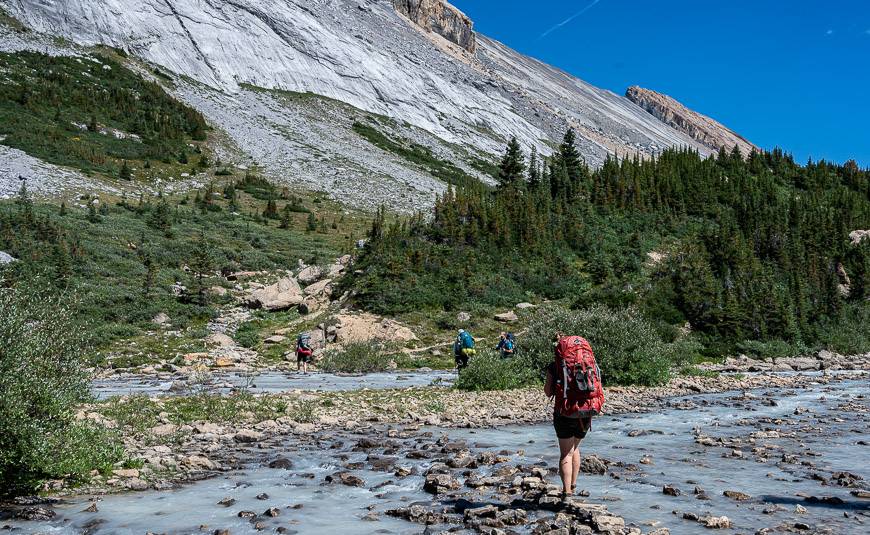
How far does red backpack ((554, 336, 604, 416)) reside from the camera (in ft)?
24.7

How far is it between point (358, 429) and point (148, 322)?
65.9ft

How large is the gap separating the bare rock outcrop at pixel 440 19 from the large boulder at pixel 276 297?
15654 centimetres

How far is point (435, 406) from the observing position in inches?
603

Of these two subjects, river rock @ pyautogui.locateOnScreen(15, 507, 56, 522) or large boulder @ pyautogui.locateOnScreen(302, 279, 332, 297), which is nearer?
river rock @ pyautogui.locateOnScreen(15, 507, 56, 522)

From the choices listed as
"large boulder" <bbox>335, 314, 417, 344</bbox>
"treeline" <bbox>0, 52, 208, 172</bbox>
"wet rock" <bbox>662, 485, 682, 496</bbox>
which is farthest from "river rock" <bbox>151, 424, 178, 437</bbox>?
"treeline" <bbox>0, 52, 208, 172</bbox>

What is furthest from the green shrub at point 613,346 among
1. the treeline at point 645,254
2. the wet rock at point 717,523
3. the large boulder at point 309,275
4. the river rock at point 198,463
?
the large boulder at point 309,275

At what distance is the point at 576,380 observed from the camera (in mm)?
7559

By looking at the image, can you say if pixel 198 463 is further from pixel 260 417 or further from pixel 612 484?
pixel 612 484

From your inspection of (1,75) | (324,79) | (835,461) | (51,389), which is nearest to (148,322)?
(51,389)

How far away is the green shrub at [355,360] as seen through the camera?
25.5 m

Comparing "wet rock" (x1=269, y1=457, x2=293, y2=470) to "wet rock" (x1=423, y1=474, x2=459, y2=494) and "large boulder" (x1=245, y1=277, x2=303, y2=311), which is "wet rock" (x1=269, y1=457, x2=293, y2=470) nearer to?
"wet rock" (x1=423, y1=474, x2=459, y2=494)

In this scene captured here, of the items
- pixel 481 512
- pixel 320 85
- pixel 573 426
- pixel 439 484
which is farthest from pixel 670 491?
pixel 320 85

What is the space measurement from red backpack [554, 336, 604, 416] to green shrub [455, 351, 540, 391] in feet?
36.7

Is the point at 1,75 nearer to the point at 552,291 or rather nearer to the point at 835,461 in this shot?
the point at 552,291
